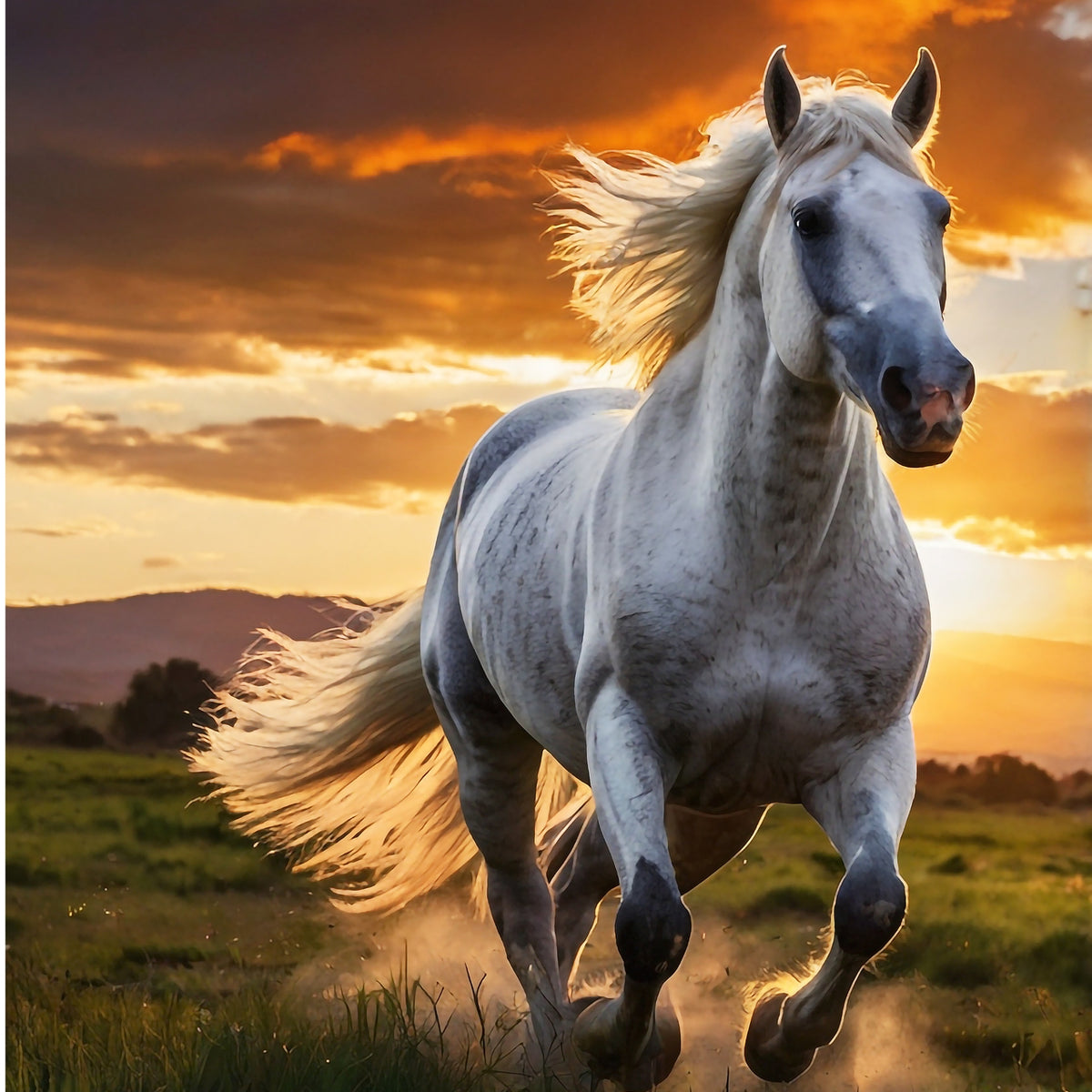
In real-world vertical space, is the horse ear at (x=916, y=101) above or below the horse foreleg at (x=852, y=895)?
above

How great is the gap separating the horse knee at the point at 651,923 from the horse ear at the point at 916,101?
57.4 inches

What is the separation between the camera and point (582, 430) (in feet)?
12.8

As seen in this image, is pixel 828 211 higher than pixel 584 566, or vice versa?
pixel 828 211

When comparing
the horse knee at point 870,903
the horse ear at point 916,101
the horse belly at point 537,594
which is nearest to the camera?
the horse knee at point 870,903

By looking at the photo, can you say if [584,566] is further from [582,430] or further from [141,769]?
[141,769]

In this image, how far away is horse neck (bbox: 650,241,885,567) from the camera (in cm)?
269

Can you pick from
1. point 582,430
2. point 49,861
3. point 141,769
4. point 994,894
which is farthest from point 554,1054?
point 141,769

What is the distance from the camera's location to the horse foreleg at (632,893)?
267cm

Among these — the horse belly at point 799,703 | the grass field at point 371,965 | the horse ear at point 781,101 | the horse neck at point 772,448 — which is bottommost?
the grass field at point 371,965

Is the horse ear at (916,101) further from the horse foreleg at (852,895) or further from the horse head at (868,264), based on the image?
the horse foreleg at (852,895)

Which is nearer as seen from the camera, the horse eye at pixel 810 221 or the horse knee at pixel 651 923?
the horse eye at pixel 810 221

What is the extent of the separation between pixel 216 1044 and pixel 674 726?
5.01 feet

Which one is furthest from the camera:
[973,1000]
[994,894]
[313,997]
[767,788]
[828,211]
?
[994,894]

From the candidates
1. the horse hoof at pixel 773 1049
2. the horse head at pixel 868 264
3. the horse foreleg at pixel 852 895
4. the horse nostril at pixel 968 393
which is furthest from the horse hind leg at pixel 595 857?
the horse nostril at pixel 968 393
